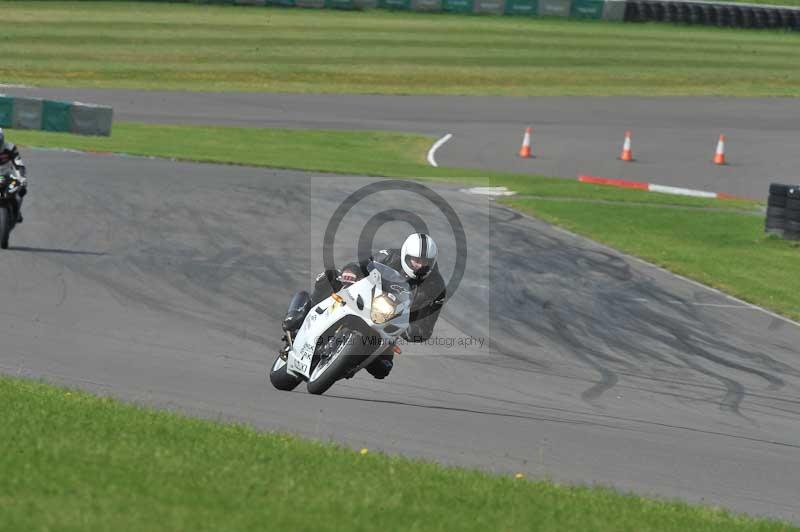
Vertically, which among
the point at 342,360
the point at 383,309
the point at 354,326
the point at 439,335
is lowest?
the point at 439,335

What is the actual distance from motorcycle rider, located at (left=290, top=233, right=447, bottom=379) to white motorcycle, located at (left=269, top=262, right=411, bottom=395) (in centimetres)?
9

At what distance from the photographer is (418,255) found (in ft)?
34.8

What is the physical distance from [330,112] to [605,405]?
26.2m

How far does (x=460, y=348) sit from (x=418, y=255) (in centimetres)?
352

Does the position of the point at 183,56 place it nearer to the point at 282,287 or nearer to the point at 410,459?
the point at 282,287

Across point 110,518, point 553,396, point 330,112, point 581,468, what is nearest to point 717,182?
point 330,112

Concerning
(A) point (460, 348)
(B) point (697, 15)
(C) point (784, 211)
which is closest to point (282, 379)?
(A) point (460, 348)

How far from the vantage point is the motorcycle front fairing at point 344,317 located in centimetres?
1073

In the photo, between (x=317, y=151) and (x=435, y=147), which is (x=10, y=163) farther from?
(x=435, y=147)

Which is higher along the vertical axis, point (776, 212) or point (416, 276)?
point (416, 276)

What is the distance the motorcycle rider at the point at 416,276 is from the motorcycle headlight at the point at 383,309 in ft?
0.98

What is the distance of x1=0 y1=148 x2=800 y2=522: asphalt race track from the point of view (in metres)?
10.7

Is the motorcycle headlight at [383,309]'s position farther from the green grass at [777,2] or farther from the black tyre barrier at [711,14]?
the green grass at [777,2]

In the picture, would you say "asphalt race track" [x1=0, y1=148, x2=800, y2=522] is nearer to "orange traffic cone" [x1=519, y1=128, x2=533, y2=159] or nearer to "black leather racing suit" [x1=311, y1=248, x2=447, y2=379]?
"black leather racing suit" [x1=311, y1=248, x2=447, y2=379]
